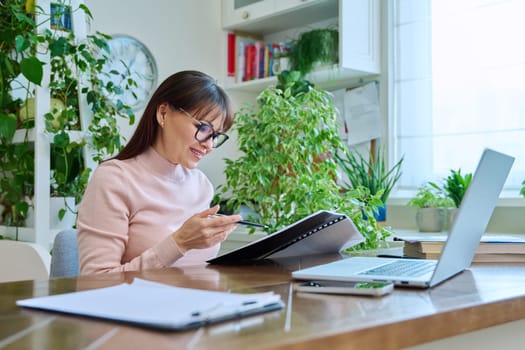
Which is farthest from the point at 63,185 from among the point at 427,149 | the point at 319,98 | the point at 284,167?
the point at 427,149

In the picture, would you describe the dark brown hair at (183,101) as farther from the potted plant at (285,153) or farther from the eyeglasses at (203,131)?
the potted plant at (285,153)

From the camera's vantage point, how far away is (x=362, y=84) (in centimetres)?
334

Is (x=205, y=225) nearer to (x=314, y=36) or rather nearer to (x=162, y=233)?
(x=162, y=233)

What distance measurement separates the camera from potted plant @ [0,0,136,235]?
2463mm

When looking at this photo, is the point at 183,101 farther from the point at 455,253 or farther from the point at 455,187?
the point at 455,187

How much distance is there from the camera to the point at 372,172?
302cm

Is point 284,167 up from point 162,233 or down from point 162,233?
up

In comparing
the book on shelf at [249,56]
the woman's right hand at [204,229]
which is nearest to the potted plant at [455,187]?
the book on shelf at [249,56]

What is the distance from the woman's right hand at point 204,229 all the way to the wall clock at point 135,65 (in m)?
2.07

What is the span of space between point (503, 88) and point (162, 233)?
1858 millimetres

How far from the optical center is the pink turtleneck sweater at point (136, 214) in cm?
146

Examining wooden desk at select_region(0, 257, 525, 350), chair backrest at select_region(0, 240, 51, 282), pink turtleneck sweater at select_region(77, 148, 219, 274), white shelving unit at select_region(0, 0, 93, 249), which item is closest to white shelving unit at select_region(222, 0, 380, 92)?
white shelving unit at select_region(0, 0, 93, 249)

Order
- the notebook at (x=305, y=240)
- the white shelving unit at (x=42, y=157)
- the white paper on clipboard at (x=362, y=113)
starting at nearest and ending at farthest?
the notebook at (x=305, y=240), the white shelving unit at (x=42, y=157), the white paper on clipboard at (x=362, y=113)

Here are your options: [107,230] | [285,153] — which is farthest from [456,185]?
[107,230]
